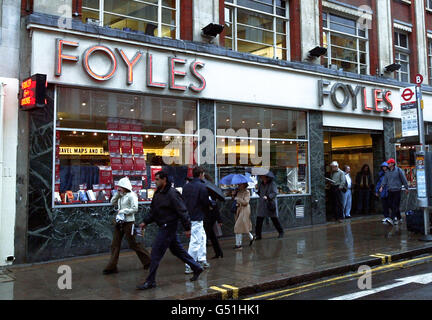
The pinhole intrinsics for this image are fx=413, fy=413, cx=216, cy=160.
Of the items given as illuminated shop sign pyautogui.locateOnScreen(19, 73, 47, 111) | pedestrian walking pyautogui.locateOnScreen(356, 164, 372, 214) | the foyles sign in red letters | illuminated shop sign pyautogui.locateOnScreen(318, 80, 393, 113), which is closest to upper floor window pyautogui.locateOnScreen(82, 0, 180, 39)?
the foyles sign in red letters

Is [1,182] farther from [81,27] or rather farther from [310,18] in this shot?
[310,18]

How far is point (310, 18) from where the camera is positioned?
14070mm

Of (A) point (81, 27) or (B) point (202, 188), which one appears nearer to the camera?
(B) point (202, 188)

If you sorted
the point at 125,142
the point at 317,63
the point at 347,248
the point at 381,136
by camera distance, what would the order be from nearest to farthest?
1. the point at 347,248
2. the point at 125,142
3. the point at 317,63
4. the point at 381,136

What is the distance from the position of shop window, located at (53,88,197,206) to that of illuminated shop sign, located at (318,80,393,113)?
5.03m

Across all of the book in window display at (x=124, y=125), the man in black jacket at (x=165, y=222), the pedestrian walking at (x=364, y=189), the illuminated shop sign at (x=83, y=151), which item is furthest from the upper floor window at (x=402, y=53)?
the man in black jacket at (x=165, y=222)

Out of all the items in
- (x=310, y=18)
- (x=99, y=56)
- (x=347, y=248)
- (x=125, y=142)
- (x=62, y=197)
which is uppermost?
(x=310, y=18)

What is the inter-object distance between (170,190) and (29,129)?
4.04 m

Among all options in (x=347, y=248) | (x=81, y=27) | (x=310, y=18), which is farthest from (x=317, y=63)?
(x=81, y=27)

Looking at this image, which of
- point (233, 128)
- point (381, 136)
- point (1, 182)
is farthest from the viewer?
point (381, 136)

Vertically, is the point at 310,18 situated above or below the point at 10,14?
above

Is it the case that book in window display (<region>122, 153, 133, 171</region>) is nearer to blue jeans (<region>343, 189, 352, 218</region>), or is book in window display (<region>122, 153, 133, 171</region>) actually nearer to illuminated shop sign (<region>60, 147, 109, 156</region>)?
illuminated shop sign (<region>60, 147, 109, 156</region>)

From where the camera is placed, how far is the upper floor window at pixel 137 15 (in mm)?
10219

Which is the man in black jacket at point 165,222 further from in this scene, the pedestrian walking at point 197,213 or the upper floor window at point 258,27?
the upper floor window at point 258,27
